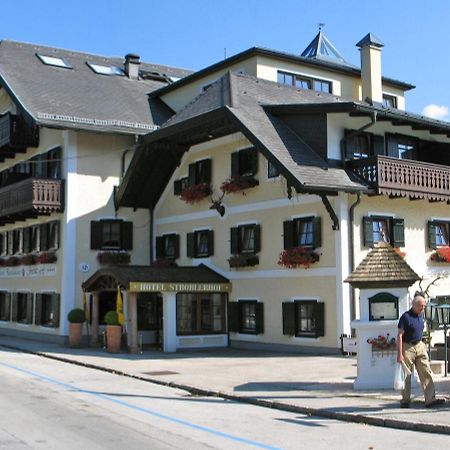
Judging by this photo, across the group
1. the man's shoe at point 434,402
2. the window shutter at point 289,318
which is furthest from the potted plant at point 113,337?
the man's shoe at point 434,402

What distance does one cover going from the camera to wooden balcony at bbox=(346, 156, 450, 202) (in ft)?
70.5

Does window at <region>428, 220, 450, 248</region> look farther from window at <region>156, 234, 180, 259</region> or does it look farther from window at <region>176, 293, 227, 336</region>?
window at <region>156, 234, 180, 259</region>

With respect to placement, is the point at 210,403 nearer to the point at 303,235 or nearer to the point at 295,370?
the point at 295,370

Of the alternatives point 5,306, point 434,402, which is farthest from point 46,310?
point 434,402

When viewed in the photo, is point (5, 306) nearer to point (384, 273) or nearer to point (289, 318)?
point (289, 318)

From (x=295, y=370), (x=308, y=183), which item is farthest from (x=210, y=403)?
(x=308, y=183)

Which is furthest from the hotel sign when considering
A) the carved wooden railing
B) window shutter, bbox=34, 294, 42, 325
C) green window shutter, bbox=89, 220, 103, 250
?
window shutter, bbox=34, 294, 42, 325

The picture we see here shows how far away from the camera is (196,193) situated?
2695cm

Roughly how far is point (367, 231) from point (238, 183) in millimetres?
5105

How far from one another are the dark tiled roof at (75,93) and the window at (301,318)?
10.5 m

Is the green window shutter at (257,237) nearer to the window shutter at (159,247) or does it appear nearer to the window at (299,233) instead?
the window at (299,233)

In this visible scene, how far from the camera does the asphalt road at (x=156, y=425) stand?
895cm

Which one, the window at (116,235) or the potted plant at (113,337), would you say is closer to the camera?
the potted plant at (113,337)

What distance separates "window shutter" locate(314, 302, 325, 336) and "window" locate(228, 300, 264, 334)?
2668 mm
